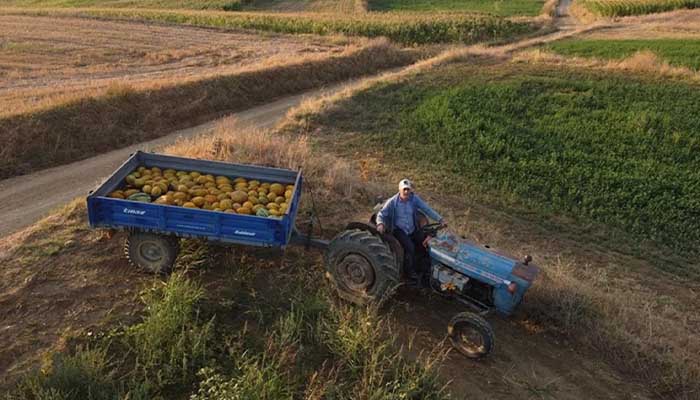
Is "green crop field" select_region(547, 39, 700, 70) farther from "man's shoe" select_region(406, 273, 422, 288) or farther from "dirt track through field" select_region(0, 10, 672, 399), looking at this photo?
"man's shoe" select_region(406, 273, 422, 288)

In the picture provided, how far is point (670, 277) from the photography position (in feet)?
37.0

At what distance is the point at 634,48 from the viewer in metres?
30.8

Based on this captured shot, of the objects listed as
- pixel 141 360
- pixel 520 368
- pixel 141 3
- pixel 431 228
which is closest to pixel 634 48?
pixel 431 228

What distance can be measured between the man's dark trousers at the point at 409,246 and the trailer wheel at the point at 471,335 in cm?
103

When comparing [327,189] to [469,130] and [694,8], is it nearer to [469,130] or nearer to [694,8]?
[469,130]

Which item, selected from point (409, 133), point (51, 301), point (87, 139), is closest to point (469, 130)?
point (409, 133)

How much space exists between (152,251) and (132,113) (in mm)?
11559

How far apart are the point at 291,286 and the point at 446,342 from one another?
93.3 inches

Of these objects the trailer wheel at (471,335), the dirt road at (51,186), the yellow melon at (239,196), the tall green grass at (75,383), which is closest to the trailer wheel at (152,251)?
the yellow melon at (239,196)

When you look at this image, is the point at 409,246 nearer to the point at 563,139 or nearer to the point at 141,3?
the point at 563,139

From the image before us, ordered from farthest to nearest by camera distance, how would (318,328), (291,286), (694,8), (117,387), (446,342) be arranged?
(694,8) → (291,286) → (446,342) → (318,328) → (117,387)

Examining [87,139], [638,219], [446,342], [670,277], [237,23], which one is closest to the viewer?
[446,342]

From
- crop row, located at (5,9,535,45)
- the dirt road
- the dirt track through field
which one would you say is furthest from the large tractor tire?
crop row, located at (5,9,535,45)

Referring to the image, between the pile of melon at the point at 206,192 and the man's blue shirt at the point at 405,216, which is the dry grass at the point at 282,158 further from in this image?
the man's blue shirt at the point at 405,216
